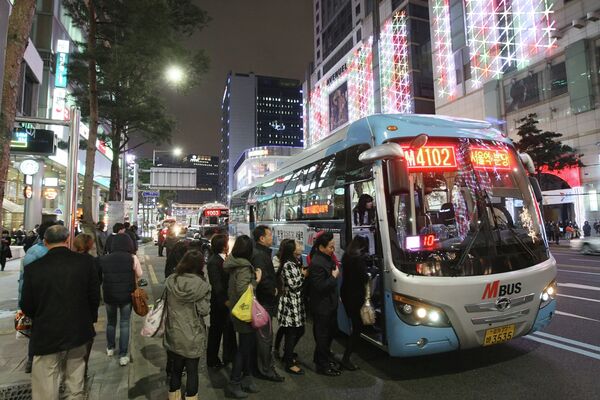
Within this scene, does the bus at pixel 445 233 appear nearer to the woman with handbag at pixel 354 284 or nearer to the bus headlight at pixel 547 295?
the bus headlight at pixel 547 295

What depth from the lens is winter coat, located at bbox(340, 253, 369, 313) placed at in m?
4.92

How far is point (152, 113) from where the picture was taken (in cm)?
1631

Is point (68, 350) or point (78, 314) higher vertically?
point (78, 314)

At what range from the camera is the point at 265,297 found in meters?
4.80

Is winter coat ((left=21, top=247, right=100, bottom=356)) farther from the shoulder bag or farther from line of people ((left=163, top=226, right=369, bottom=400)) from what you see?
the shoulder bag

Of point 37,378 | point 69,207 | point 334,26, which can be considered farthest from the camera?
point 334,26

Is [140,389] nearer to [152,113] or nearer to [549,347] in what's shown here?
[549,347]

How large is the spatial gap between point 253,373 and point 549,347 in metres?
4.27

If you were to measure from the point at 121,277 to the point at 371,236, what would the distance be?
3.48 meters

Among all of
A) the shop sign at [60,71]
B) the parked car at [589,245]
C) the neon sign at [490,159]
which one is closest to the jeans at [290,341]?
the neon sign at [490,159]

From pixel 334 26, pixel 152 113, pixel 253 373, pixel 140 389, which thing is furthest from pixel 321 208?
pixel 334 26

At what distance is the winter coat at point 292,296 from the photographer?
500 centimetres

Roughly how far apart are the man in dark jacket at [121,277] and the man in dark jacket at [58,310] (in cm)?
177

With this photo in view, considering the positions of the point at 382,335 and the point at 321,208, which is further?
the point at 321,208
